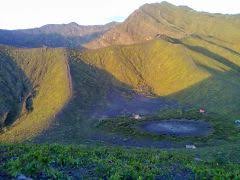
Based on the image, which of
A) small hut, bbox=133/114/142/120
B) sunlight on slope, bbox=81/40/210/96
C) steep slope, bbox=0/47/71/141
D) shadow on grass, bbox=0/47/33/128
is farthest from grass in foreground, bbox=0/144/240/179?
sunlight on slope, bbox=81/40/210/96

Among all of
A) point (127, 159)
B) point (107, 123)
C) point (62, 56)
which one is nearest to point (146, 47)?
point (62, 56)

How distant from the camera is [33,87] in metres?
131

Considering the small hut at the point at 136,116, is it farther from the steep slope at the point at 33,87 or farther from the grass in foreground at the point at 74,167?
the grass in foreground at the point at 74,167

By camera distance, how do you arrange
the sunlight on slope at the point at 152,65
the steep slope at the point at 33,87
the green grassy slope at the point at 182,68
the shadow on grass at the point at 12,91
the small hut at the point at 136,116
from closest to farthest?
the small hut at the point at 136,116, the steep slope at the point at 33,87, the green grassy slope at the point at 182,68, the shadow on grass at the point at 12,91, the sunlight on slope at the point at 152,65

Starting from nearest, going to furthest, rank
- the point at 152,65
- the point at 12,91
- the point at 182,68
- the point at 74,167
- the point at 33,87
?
1. the point at 74,167
2. the point at 182,68
3. the point at 33,87
4. the point at 12,91
5. the point at 152,65

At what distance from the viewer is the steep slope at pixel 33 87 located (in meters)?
95.3

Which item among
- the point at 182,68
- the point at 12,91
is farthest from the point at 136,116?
the point at 12,91

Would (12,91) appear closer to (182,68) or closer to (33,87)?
(33,87)

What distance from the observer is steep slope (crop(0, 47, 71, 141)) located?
95.3 m

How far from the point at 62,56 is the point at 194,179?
383 feet

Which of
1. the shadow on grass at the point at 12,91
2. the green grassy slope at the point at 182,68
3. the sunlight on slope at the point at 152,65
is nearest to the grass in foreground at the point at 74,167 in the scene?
the green grassy slope at the point at 182,68

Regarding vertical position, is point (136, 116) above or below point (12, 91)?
above

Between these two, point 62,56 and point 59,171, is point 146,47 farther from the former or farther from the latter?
point 59,171

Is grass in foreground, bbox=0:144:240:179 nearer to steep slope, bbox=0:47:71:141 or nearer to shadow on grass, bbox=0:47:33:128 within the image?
steep slope, bbox=0:47:71:141
